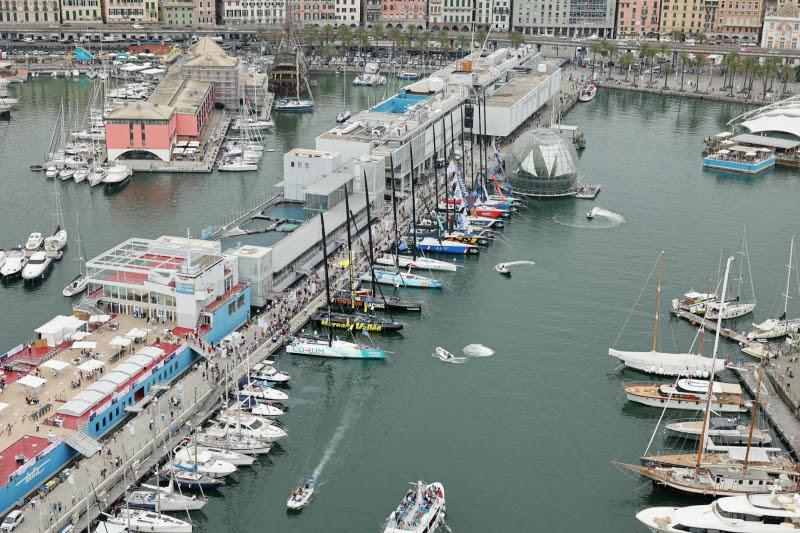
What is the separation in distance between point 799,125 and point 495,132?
2610cm

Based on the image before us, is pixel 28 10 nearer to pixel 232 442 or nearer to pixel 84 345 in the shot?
pixel 84 345

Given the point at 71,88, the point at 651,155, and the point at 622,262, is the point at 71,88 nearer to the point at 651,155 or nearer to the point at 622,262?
the point at 651,155

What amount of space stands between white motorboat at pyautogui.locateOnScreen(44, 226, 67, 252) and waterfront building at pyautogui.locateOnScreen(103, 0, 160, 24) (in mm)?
84422

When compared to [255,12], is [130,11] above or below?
below

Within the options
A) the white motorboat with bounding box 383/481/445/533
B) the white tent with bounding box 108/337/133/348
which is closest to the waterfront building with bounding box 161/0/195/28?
the white tent with bounding box 108/337/133/348

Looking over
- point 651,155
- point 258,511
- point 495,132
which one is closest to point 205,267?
point 258,511

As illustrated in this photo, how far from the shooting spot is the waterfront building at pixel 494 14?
147m

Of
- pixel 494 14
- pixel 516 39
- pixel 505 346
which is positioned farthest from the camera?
pixel 494 14

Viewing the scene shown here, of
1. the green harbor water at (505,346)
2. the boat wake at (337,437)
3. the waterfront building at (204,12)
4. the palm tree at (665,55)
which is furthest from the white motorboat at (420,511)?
the waterfront building at (204,12)

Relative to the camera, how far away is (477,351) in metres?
53.5

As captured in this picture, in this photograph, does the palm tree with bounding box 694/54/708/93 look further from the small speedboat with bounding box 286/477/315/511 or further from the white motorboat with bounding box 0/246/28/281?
the small speedboat with bounding box 286/477/315/511

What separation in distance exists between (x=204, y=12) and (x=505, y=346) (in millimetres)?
105991

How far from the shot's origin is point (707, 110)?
370ft

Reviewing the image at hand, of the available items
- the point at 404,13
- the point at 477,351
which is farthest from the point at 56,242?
the point at 404,13
